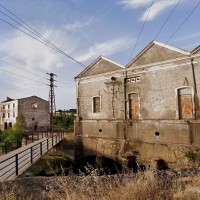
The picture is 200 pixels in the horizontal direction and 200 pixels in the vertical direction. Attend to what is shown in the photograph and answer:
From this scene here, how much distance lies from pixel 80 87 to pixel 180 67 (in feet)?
27.4

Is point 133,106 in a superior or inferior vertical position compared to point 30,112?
inferior

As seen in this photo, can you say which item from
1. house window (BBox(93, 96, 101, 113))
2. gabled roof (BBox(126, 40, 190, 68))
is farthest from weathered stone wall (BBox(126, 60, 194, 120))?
house window (BBox(93, 96, 101, 113))

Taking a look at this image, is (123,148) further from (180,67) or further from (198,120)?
(180,67)

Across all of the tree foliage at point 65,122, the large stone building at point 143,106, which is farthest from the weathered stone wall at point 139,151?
the tree foliage at point 65,122

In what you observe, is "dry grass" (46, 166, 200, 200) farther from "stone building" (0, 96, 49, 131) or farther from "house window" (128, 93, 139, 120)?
"stone building" (0, 96, 49, 131)

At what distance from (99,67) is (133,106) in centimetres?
442

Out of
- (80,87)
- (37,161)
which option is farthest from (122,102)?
(37,161)

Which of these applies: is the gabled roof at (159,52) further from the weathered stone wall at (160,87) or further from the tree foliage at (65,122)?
the tree foliage at (65,122)

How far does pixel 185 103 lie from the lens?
13.9 metres

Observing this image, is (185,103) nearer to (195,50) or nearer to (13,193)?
(195,50)

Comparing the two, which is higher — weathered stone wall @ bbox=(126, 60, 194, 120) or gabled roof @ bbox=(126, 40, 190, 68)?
gabled roof @ bbox=(126, 40, 190, 68)

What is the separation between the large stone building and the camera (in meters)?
13.6

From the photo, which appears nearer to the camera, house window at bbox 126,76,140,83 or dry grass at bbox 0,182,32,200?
dry grass at bbox 0,182,32,200

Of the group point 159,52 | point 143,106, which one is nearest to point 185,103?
point 143,106
